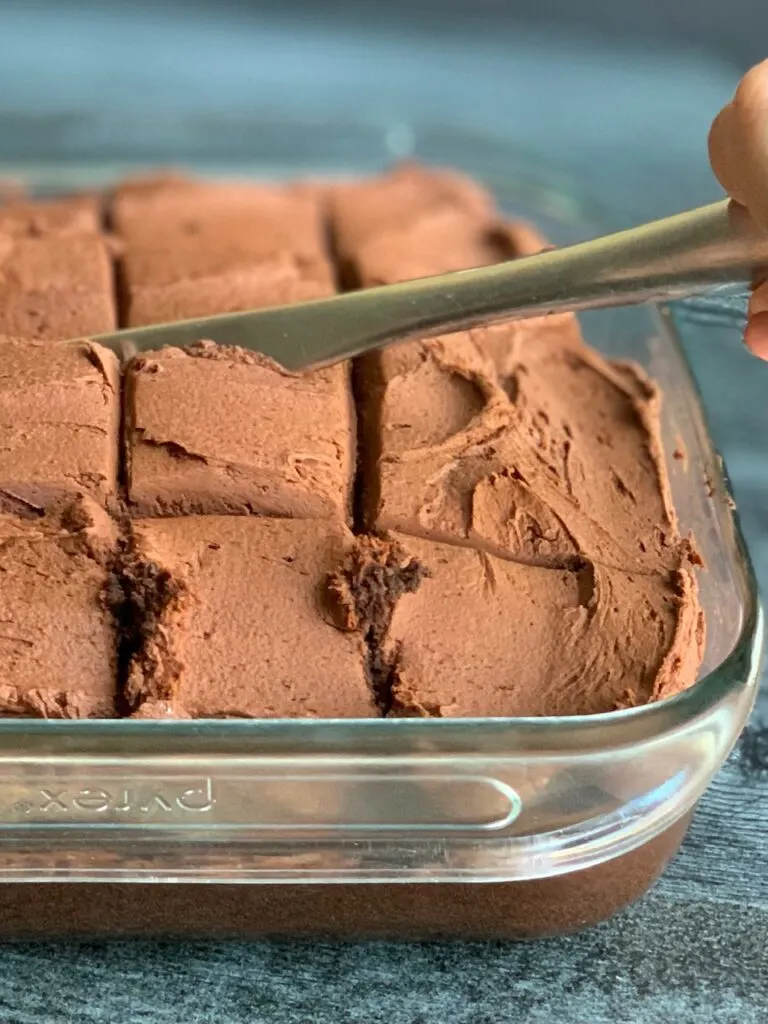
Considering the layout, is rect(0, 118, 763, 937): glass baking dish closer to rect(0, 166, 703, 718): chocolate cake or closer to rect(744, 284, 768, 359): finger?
rect(0, 166, 703, 718): chocolate cake

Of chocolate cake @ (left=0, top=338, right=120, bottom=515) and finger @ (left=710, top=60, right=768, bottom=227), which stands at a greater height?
finger @ (left=710, top=60, right=768, bottom=227)

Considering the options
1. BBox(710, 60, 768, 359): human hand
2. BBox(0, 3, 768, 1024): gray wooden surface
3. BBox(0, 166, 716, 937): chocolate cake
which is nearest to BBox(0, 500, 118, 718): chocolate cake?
BBox(0, 166, 716, 937): chocolate cake

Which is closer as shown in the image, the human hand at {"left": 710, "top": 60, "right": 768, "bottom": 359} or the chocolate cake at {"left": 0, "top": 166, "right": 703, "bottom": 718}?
the human hand at {"left": 710, "top": 60, "right": 768, "bottom": 359}

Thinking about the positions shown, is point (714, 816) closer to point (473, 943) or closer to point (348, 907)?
point (473, 943)

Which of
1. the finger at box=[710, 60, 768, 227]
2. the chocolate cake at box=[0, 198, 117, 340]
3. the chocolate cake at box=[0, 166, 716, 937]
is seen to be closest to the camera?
the finger at box=[710, 60, 768, 227]

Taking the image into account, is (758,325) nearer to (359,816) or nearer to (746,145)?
(746,145)

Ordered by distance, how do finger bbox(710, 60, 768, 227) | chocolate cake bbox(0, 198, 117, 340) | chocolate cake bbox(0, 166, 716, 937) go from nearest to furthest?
finger bbox(710, 60, 768, 227), chocolate cake bbox(0, 166, 716, 937), chocolate cake bbox(0, 198, 117, 340)

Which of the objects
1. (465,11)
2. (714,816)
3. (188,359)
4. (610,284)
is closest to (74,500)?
(188,359)
